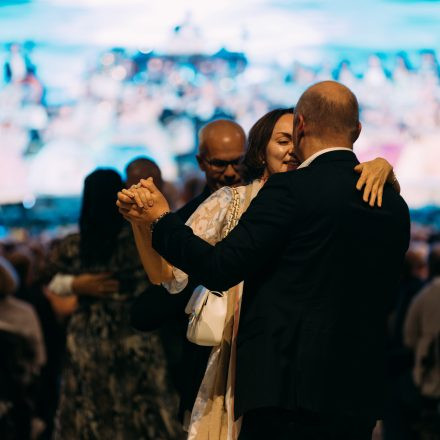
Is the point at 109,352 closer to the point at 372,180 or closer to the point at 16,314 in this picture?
the point at 16,314

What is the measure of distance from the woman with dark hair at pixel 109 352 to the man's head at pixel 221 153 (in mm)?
685

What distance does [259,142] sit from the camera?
332cm

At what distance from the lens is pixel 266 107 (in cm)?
1320

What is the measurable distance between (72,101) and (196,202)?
9504 mm

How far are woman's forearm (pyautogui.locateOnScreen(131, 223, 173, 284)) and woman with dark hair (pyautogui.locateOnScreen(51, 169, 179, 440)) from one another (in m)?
1.69

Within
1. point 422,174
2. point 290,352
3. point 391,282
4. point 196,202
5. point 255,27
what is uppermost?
point 255,27

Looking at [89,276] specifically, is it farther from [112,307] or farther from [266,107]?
[266,107]

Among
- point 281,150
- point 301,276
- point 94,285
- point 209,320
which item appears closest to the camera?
point 301,276

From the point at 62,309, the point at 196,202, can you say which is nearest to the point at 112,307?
the point at 196,202

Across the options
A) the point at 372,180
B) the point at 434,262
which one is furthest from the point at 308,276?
the point at 434,262

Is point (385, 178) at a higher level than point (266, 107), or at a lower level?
lower

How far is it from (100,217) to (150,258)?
5.69 feet

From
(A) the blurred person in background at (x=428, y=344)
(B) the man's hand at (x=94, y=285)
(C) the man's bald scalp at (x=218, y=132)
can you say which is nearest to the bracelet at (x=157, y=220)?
(C) the man's bald scalp at (x=218, y=132)

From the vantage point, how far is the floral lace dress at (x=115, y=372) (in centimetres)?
473
